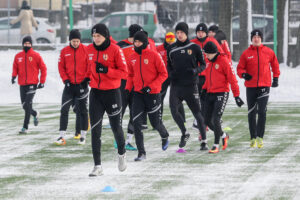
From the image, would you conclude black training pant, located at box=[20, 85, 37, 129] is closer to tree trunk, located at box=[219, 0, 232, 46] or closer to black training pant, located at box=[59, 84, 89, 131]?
black training pant, located at box=[59, 84, 89, 131]

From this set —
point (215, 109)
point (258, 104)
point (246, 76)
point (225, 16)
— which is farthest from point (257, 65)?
point (225, 16)

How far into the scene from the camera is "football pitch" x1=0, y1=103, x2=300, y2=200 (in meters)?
9.01

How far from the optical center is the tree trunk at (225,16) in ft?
91.5

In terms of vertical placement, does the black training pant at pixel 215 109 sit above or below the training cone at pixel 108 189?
above

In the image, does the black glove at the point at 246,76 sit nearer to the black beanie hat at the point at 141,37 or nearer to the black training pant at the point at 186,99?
the black training pant at the point at 186,99

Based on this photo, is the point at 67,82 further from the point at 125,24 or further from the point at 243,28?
the point at 125,24

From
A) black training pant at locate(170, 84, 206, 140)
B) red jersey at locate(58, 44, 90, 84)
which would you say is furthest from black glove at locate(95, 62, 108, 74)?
red jersey at locate(58, 44, 90, 84)

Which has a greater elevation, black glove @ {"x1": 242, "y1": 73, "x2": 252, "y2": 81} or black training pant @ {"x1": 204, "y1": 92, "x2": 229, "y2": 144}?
black glove @ {"x1": 242, "y1": 73, "x2": 252, "y2": 81}

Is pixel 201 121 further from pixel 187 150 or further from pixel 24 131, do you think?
pixel 24 131

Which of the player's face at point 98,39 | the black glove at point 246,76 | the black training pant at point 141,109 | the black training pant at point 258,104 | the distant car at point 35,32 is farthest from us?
the distant car at point 35,32

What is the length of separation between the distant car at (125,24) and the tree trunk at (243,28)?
3.26 m

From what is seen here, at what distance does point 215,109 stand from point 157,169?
2.02 metres

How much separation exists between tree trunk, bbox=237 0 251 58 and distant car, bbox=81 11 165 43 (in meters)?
3.26

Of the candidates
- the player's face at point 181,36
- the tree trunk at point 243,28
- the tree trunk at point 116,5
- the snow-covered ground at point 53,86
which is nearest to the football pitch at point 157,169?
the player's face at point 181,36
